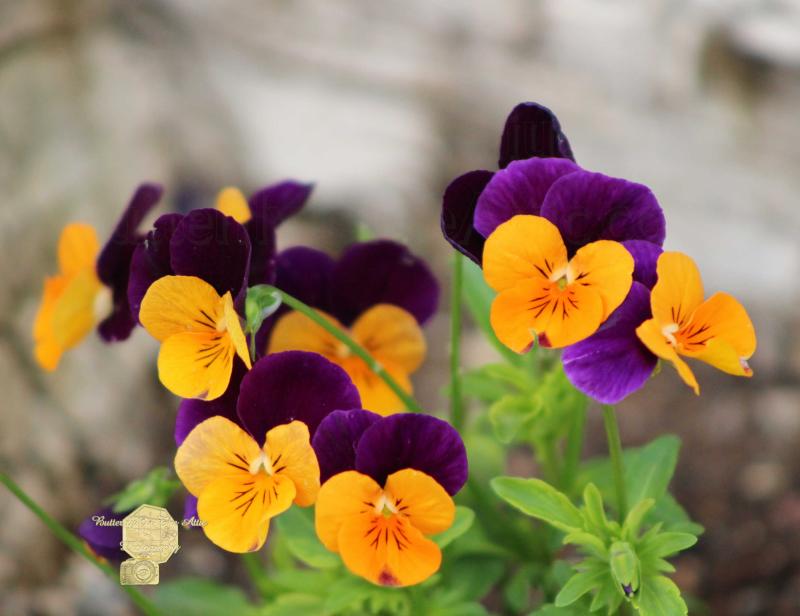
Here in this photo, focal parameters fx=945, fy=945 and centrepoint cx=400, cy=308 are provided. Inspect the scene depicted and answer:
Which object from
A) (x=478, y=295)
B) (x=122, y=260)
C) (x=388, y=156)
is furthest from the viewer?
(x=388, y=156)

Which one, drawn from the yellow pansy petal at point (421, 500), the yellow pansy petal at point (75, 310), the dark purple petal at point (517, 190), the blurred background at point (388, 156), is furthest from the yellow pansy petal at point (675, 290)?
the blurred background at point (388, 156)

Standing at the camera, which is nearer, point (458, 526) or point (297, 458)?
point (297, 458)

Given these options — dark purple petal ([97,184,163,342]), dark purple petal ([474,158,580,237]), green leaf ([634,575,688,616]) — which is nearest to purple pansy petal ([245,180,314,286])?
dark purple petal ([97,184,163,342])

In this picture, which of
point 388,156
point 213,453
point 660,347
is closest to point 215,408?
point 213,453

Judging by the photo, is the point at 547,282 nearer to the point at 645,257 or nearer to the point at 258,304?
the point at 645,257

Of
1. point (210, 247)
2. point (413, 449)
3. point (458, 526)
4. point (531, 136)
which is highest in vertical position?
point (531, 136)

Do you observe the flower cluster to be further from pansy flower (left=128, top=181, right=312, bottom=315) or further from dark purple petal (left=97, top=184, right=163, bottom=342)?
dark purple petal (left=97, top=184, right=163, bottom=342)

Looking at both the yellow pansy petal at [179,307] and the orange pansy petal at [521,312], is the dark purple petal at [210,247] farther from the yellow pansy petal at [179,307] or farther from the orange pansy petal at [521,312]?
the orange pansy petal at [521,312]
